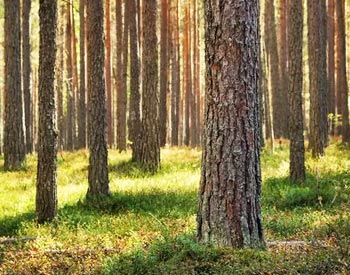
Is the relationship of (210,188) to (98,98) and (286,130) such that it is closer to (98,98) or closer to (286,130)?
(98,98)

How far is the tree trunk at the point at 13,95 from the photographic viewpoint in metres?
17.5

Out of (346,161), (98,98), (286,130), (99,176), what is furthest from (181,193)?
(286,130)

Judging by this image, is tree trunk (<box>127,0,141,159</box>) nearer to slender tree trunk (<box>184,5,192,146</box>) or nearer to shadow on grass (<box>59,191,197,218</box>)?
shadow on grass (<box>59,191,197,218</box>)

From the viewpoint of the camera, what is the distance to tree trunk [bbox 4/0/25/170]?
17531 millimetres

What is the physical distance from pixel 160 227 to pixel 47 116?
3431 millimetres

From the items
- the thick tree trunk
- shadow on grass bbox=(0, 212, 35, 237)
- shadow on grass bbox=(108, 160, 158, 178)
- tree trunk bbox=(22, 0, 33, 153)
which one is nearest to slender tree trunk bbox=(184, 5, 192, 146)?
the thick tree trunk

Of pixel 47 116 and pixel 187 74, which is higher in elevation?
pixel 187 74

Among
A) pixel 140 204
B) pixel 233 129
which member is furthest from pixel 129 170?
pixel 233 129

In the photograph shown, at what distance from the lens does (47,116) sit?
9.89m

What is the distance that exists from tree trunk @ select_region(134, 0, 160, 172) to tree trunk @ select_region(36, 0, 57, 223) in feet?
17.8

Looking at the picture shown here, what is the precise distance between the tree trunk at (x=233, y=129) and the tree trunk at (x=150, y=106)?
9.41m

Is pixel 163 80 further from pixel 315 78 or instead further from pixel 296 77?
pixel 296 77

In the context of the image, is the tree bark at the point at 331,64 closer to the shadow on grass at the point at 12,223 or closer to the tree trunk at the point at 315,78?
the tree trunk at the point at 315,78

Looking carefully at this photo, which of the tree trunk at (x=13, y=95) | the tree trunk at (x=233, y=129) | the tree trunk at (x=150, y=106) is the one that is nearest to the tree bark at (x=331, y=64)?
the tree trunk at (x=150, y=106)
